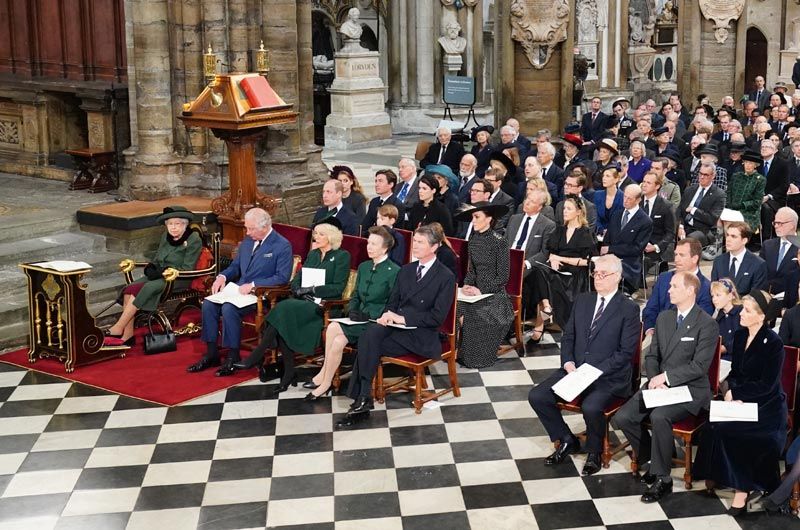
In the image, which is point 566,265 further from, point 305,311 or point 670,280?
point 305,311

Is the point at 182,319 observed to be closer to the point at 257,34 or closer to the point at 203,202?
the point at 203,202

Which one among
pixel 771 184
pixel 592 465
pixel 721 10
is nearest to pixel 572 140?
pixel 771 184

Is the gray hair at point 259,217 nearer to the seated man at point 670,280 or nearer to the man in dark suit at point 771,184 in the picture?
the seated man at point 670,280

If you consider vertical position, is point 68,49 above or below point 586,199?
above

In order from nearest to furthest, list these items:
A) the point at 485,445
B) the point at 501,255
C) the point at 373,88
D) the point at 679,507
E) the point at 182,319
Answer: the point at 679,507, the point at 485,445, the point at 501,255, the point at 182,319, the point at 373,88

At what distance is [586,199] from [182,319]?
13.2 feet

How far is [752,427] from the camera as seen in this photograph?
7.01m

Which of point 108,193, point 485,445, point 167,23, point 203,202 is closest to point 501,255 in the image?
point 485,445

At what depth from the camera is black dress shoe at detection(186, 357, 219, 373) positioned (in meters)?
9.60

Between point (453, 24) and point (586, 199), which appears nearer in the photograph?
point (586, 199)

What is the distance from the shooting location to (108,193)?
1382cm

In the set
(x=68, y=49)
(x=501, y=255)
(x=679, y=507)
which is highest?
(x=68, y=49)

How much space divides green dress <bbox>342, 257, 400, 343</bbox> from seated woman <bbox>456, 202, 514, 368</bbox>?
2.87 ft

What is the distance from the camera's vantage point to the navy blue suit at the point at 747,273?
362 inches
